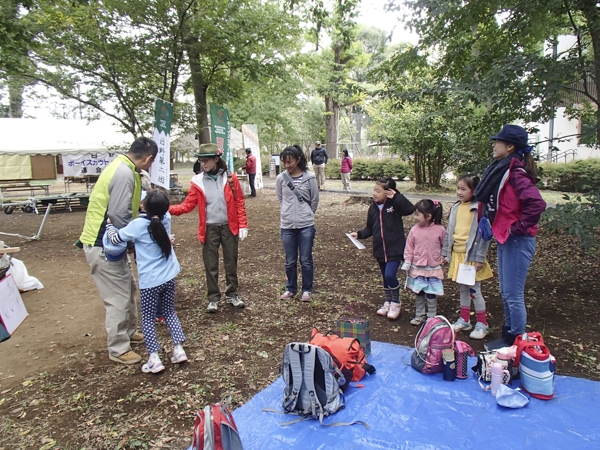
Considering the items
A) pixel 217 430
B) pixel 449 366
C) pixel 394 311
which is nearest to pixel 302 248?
pixel 394 311

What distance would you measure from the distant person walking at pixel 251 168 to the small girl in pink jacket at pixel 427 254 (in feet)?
38.4

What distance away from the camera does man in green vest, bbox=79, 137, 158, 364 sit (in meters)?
3.34

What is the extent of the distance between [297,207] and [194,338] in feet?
5.79

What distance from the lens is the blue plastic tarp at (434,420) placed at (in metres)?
2.39

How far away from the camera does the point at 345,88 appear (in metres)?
6.70

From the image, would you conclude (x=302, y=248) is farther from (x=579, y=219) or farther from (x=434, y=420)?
(x=579, y=219)

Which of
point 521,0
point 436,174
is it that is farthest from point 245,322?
point 436,174

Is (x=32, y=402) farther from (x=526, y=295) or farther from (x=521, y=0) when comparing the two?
(x=521, y=0)

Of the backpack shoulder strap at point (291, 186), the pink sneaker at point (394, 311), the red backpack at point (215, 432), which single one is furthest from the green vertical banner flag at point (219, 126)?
the red backpack at point (215, 432)

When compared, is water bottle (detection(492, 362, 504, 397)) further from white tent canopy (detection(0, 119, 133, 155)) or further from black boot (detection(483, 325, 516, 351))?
white tent canopy (detection(0, 119, 133, 155))

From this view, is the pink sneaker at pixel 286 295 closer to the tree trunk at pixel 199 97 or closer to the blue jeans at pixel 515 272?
the blue jeans at pixel 515 272

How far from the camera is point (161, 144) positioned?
7637mm

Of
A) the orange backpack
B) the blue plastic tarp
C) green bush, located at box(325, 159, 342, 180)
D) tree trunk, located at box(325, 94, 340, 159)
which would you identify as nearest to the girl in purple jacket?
the blue plastic tarp

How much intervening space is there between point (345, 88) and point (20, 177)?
630 inches
